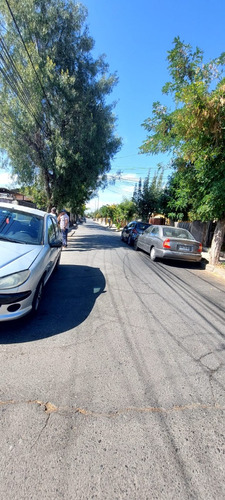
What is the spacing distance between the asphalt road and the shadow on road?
25 millimetres

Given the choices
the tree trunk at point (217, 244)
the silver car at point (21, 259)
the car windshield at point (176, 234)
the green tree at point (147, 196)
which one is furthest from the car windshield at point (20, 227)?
the green tree at point (147, 196)

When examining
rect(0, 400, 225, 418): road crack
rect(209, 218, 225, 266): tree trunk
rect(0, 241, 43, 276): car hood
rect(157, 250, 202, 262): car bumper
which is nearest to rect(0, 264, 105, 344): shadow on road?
rect(0, 241, 43, 276): car hood

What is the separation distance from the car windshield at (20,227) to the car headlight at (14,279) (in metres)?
0.96

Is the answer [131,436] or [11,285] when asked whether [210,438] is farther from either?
[11,285]

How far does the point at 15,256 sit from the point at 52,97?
11783mm

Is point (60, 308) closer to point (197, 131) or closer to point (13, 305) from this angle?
point (13, 305)

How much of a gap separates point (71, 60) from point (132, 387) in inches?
611

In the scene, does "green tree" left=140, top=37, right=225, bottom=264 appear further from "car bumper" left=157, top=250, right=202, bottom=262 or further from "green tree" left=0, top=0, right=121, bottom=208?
"green tree" left=0, top=0, right=121, bottom=208

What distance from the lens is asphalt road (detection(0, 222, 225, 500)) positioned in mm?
1396

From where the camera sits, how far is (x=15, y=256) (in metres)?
3.02

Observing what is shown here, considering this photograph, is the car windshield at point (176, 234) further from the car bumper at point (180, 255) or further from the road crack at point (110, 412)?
the road crack at point (110, 412)

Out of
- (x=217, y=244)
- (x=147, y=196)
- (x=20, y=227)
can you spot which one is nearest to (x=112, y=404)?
(x=20, y=227)

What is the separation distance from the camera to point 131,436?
1.67m

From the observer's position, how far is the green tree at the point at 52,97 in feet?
35.9
